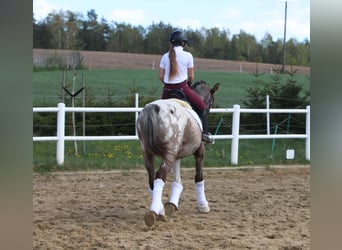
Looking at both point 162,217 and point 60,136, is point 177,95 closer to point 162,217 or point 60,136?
point 162,217

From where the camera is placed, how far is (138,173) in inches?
293

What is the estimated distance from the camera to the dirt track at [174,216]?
3701mm

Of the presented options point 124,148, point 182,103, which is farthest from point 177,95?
point 124,148

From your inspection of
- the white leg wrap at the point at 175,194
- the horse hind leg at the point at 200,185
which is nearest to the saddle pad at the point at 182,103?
the horse hind leg at the point at 200,185

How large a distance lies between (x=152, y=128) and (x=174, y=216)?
1.11 meters

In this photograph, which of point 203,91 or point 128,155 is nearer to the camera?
point 203,91

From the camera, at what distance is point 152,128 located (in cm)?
405

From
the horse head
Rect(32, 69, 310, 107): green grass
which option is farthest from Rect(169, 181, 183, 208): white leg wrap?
Rect(32, 69, 310, 107): green grass
